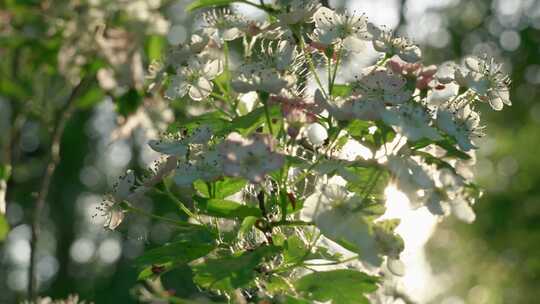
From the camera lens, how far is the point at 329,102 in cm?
150

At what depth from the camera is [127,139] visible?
29.8 ft

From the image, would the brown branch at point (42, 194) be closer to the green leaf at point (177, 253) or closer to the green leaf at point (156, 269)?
the green leaf at point (156, 269)

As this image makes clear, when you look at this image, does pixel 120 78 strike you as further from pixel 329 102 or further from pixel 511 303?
pixel 511 303

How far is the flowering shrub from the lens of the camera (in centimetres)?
145

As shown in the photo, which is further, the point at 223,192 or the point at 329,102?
the point at 223,192

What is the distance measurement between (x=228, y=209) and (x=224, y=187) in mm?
143

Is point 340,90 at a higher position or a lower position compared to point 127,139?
higher

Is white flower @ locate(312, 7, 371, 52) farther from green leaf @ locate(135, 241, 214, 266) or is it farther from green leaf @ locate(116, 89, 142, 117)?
green leaf @ locate(116, 89, 142, 117)

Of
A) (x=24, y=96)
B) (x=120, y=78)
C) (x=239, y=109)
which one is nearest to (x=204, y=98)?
(x=239, y=109)

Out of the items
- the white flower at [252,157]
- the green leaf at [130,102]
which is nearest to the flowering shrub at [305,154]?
the white flower at [252,157]

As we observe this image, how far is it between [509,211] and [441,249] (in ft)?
2.76

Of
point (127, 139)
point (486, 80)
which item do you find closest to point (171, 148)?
point (486, 80)

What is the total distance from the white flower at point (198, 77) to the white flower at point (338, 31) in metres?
0.19

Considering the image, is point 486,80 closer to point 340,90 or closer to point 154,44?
point 340,90
